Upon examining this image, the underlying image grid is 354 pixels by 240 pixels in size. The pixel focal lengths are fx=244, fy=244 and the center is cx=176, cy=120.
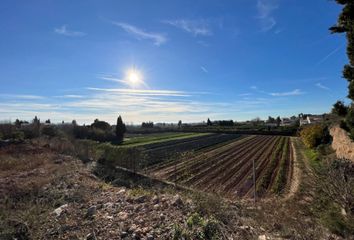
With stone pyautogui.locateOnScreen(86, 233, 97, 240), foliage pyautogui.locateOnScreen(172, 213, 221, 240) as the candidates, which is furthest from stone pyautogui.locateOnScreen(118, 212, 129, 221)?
foliage pyautogui.locateOnScreen(172, 213, 221, 240)

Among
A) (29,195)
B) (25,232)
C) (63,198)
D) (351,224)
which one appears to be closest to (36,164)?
(29,195)

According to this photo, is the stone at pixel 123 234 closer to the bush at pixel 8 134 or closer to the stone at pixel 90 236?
the stone at pixel 90 236

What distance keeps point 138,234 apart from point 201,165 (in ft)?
61.2

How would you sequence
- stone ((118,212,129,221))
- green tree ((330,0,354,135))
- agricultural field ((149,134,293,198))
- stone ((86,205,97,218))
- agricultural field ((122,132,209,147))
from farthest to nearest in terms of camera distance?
agricultural field ((122,132,209,147)) < agricultural field ((149,134,293,198)) < green tree ((330,0,354,135)) < stone ((86,205,97,218)) < stone ((118,212,129,221))

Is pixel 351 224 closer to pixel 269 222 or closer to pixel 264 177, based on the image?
pixel 269 222

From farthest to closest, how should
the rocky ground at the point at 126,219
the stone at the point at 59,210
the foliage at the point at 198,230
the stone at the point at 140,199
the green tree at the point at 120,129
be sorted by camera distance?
the green tree at the point at 120,129, the stone at the point at 140,199, the stone at the point at 59,210, the rocky ground at the point at 126,219, the foliage at the point at 198,230

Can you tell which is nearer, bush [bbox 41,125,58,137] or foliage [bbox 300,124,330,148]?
foliage [bbox 300,124,330,148]

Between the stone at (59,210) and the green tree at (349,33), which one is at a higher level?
the green tree at (349,33)

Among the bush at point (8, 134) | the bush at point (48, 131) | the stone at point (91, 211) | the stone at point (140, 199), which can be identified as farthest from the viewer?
the bush at point (48, 131)

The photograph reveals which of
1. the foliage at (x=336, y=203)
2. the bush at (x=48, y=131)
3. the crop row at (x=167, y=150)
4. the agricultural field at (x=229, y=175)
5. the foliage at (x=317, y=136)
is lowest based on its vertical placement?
the agricultural field at (x=229, y=175)

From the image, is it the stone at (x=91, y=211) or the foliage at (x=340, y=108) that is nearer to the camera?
the stone at (x=91, y=211)

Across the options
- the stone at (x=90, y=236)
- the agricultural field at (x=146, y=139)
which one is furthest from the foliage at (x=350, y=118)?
the agricultural field at (x=146, y=139)

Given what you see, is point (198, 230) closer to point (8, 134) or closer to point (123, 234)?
point (123, 234)

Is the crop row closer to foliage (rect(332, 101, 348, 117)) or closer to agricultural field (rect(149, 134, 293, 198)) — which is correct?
agricultural field (rect(149, 134, 293, 198))
